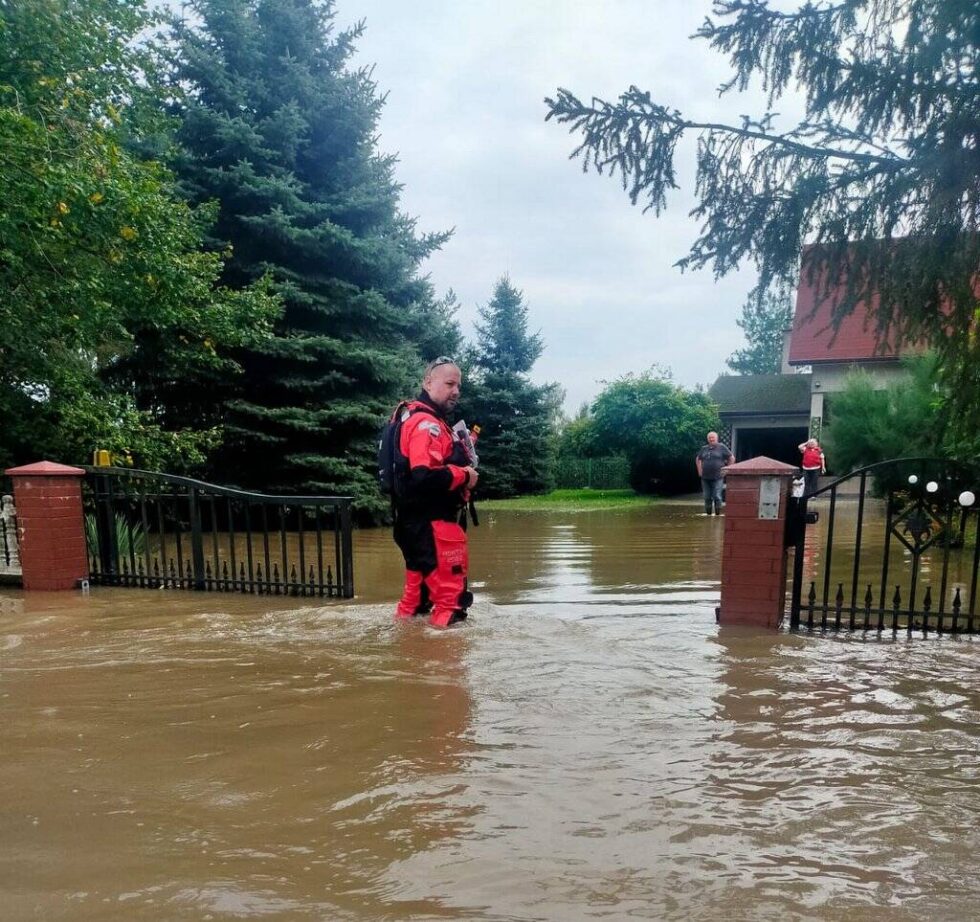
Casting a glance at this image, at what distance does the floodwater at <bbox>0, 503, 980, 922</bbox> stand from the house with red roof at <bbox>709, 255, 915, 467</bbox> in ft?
54.8

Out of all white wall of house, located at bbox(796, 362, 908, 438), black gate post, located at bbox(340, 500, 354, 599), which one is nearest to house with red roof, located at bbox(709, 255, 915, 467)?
white wall of house, located at bbox(796, 362, 908, 438)

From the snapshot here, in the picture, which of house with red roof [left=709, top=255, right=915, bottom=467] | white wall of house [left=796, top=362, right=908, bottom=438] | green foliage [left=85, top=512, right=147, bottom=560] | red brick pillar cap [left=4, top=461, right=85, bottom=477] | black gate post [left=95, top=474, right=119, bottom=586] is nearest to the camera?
red brick pillar cap [left=4, top=461, right=85, bottom=477]

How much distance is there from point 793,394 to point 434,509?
85.1 ft

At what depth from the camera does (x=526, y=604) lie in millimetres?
6891

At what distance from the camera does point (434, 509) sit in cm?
523

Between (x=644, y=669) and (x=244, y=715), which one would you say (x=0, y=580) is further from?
(x=644, y=669)

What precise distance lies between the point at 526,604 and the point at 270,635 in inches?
93.4

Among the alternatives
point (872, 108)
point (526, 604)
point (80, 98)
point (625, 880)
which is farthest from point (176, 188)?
point (625, 880)

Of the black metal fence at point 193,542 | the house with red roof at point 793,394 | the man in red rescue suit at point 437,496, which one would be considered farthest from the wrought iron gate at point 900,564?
the house with red roof at point 793,394

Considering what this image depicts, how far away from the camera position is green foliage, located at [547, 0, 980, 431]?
14.5 feet

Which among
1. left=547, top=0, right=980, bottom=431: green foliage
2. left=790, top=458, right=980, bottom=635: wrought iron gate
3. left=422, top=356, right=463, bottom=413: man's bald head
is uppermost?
left=547, top=0, right=980, bottom=431: green foliage

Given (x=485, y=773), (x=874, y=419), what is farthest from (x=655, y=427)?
(x=485, y=773)

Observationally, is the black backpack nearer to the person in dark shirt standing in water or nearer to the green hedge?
the person in dark shirt standing in water

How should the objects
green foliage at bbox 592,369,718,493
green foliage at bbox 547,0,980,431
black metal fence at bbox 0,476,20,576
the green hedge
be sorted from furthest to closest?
the green hedge, green foliage at bbox 592,369,718,493, black metal fence at bbox 0,476,20,576, green foliage at bbox 547,0,980,431
